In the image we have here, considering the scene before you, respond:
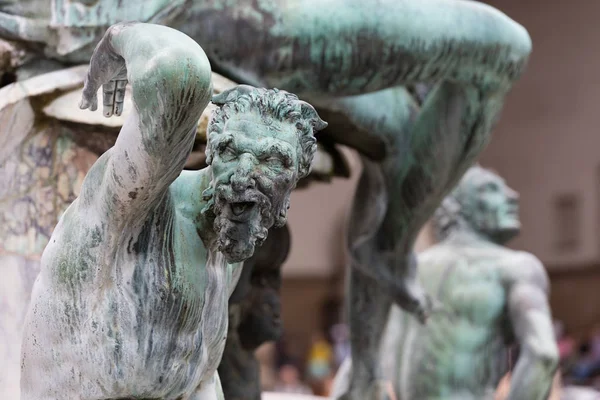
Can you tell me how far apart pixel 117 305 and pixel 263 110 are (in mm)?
389

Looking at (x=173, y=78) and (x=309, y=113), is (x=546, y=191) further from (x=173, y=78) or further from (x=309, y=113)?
(x=173, y=78)

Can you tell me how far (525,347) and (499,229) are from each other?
527 mm

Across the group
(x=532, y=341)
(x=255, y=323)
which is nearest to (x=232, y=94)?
(x=255, y=323)

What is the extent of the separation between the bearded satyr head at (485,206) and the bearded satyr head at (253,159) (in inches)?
90.0

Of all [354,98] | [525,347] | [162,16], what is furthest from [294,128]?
[525,347]

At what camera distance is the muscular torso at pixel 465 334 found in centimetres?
393

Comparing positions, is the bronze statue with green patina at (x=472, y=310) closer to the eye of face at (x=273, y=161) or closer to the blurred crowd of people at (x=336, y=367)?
the blurred crowd of people at (x=336, y=367)

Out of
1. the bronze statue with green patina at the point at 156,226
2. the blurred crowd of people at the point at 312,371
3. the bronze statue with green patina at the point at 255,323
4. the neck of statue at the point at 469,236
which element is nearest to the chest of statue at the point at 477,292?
the neck of statue at the point at 469,236

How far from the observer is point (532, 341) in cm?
370

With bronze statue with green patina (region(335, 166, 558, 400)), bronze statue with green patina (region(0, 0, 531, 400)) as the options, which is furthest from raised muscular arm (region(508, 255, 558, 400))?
bronze statue with green patina (region(0, 0, 531, 400))

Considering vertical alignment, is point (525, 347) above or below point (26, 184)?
below

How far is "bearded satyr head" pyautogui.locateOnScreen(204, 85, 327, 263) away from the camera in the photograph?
1.77 m

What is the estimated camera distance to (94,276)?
1897 millimetres

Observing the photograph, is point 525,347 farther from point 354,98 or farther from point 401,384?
point 354,98
